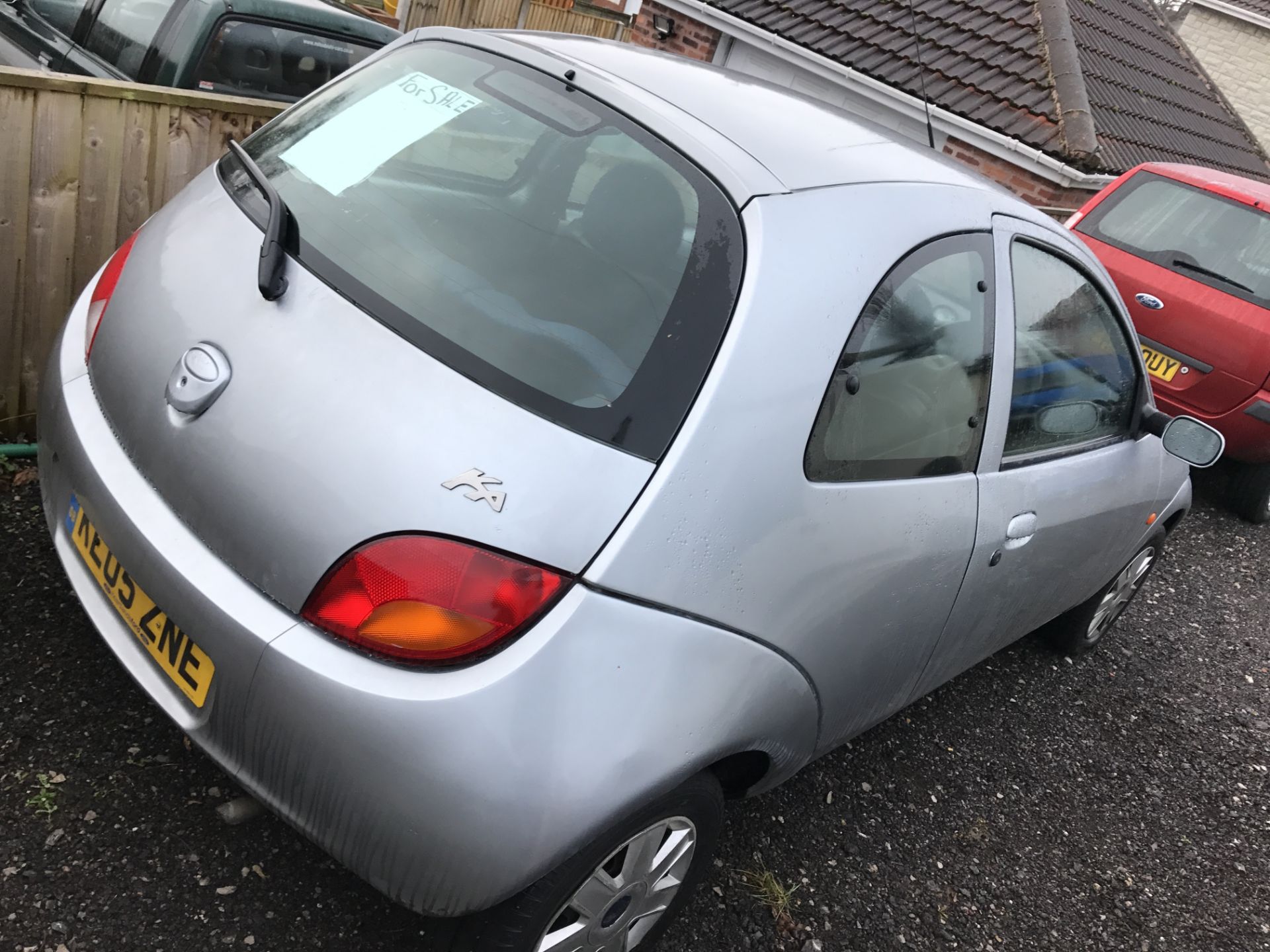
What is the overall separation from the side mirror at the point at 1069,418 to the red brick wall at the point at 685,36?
29.0ft

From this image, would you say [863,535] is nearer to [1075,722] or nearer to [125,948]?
[125,948]

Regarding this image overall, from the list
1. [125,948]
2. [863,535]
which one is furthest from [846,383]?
[125,948]

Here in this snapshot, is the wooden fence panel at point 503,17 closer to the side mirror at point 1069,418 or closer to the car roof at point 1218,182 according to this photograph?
the car roof at point 1218,182

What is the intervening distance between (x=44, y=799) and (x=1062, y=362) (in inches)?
109

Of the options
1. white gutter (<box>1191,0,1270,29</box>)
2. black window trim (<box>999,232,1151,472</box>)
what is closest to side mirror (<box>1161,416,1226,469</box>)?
black window trim (<box>999,232,1151,472</box>)

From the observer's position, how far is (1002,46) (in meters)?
10.0

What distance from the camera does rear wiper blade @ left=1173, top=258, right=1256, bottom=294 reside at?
6.14 m

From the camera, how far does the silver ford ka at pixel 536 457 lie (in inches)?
69.8

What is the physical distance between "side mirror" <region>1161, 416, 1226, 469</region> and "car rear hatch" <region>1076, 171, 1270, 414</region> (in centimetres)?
310

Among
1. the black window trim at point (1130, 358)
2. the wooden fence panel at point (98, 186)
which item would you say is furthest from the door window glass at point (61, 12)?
the black window trim at point (1130, 358)

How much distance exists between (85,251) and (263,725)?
2.49 meters

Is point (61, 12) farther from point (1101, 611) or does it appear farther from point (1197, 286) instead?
point (1197, 286)

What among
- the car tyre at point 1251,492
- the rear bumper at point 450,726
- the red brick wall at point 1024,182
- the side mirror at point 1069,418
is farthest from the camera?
the red brick wall at point 1024,182

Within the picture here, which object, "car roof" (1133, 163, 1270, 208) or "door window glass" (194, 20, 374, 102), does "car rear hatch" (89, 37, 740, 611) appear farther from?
"car roof" (1133, 163, 1270, 208)
